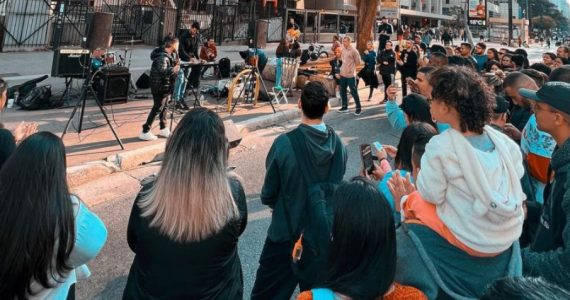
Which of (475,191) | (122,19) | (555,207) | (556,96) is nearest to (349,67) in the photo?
(556,96)

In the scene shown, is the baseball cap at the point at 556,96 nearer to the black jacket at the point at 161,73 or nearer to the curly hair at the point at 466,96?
the curly hair at the point at 466,96

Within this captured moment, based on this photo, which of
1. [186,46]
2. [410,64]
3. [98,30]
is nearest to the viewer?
[98,30]

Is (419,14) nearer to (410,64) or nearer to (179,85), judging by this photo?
(410,64)

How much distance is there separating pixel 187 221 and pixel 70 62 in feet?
24.7

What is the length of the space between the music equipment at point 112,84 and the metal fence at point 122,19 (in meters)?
1.13

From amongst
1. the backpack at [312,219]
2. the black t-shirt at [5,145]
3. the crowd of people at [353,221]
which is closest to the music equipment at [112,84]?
the black t-shirt at [5,145]

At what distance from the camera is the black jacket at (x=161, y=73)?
7.23 m

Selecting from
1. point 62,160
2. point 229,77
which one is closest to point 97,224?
point 62,160

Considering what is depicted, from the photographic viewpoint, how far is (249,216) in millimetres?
5035

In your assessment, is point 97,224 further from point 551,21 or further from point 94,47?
point 551,21

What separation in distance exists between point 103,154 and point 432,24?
233 ft

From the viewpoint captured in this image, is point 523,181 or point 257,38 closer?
point 523,181

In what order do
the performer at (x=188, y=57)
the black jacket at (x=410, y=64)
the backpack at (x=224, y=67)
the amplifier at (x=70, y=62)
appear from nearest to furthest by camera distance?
the amplifier at (x=70, y=62), the performer at (x=188, y=57), the black jacket at (x=410, y=64), the backpack at (x=224, y=67)

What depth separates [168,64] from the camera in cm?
739
